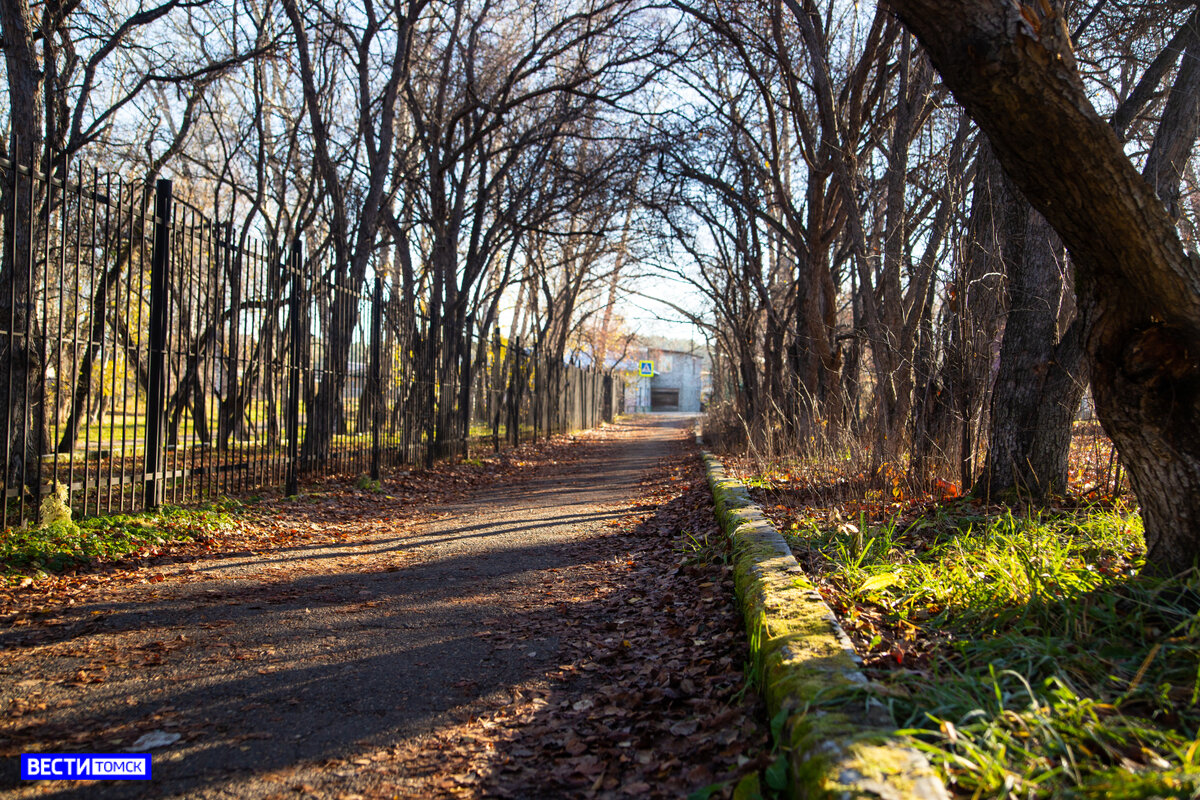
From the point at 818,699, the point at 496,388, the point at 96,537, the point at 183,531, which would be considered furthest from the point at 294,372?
the point at 496,388

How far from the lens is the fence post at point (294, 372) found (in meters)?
7.85

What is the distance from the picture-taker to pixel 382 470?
1017 cm

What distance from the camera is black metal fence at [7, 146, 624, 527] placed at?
514cm

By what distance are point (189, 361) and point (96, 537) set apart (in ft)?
9.84

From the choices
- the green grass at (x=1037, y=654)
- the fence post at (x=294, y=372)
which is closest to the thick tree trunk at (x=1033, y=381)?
the green grass at (x=1037, y=654)

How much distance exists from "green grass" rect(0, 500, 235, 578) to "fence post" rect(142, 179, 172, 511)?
240 mm

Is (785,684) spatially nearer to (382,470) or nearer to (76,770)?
(76,770)

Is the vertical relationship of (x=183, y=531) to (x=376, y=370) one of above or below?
below

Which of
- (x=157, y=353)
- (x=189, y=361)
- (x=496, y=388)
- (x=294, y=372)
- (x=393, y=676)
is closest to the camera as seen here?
(x=393, y=676)

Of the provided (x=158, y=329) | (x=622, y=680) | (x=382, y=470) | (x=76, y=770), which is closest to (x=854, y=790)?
(x=622, y=680)

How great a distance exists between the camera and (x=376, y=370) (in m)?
9.70

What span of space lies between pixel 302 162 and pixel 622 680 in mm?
17902

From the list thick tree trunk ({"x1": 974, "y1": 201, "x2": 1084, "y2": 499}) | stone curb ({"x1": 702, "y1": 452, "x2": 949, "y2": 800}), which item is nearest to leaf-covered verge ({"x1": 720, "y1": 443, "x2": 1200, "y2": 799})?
stone curb ({"x1": 702, "y1": 452, "x2": 949, "y2": 800})

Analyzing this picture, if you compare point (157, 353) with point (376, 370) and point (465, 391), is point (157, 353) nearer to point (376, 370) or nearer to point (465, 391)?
point (376, 370)
